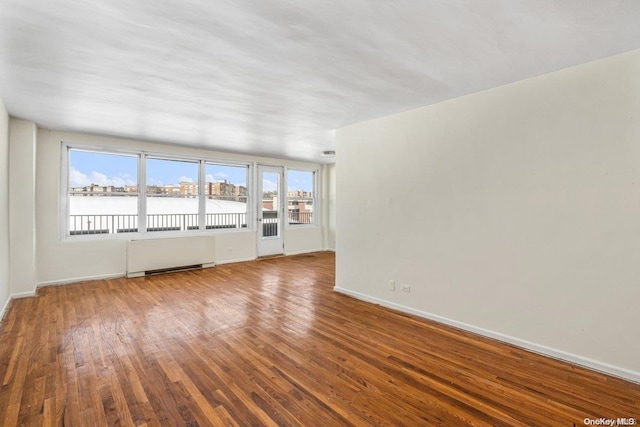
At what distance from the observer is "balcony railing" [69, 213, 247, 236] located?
17.1 ft

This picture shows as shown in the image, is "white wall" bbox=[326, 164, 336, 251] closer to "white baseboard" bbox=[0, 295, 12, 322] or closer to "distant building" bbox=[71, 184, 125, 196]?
"distant building" bbox=[71, 184, 125, 196]

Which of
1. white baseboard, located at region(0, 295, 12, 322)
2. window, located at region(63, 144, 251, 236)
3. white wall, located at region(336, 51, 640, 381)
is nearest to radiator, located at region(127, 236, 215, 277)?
A: window, located at region(63, 144, 251, 236)

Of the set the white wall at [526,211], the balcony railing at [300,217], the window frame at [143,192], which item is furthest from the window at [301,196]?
the white wall at [526,211]

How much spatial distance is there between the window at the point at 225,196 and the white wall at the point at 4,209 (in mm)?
3044

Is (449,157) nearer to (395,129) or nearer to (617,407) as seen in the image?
(395,129)

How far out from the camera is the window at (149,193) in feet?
17.0

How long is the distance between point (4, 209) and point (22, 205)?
490 mm

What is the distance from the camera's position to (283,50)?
7.30 ft

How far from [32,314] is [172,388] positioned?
2.74 metres

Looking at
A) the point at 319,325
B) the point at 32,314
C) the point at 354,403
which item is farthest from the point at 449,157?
the point at 32,314

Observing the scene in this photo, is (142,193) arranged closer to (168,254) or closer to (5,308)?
(168,254)

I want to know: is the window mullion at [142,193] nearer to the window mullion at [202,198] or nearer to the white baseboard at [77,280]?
the white baseboard at [77,280]

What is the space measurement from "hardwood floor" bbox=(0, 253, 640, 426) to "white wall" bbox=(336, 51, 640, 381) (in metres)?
0.31

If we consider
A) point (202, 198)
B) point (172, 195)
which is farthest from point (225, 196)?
point (172, 195)
